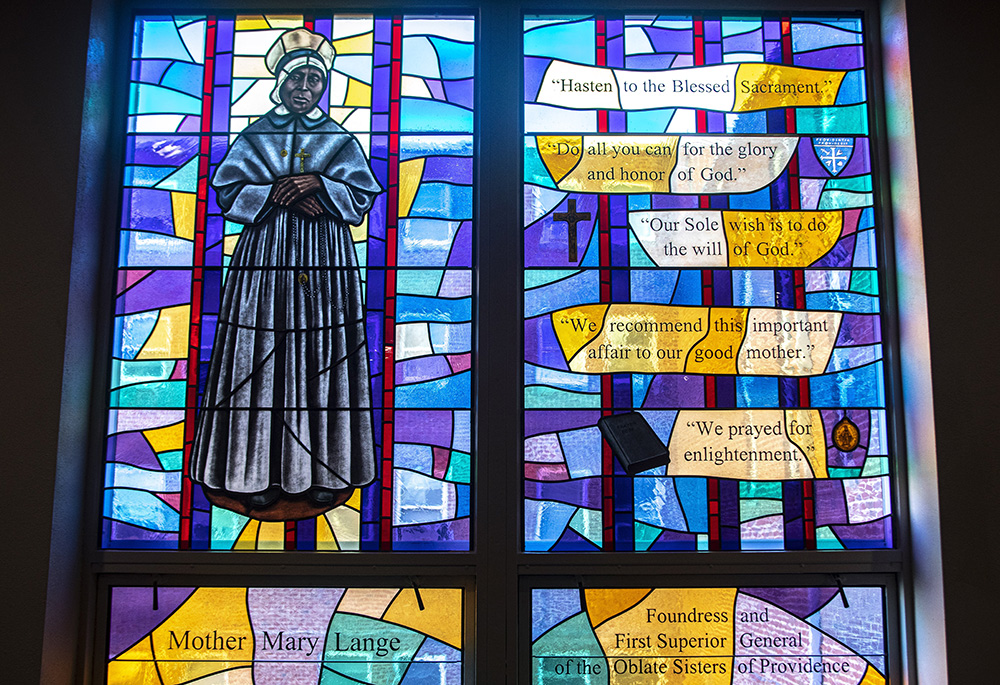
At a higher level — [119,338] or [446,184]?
[446,184]

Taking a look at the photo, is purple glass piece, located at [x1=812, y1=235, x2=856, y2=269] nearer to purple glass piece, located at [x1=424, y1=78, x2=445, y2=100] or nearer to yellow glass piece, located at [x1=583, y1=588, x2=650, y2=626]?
yellow glass piece, located at [x1=583, y1=588, x2=650, y2=626]

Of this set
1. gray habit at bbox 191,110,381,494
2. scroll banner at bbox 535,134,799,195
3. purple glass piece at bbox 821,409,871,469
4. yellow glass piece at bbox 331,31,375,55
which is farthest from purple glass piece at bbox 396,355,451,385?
purple glass piece at bbox 821,409,871,469

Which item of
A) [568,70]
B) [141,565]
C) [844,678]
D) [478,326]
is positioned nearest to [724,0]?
[568,70]

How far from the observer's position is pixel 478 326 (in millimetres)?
2076

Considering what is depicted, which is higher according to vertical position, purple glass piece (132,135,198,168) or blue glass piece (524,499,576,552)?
purple glass piece (132,135,198,168)

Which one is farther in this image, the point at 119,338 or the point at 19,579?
the point at 119,338

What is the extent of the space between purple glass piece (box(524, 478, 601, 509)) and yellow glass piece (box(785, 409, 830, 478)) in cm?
59

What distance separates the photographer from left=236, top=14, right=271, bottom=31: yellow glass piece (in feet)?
7.28

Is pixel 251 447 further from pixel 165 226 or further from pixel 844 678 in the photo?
pixel 844 678

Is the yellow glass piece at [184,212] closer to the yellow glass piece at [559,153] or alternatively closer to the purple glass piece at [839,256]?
the yellow glass piece at [559,153]

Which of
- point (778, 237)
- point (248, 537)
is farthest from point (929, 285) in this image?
point (248, 537)

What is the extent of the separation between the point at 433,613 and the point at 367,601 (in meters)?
0.19

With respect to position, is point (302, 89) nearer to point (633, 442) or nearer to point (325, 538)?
point (325, 538)

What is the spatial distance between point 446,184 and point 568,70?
0.53m
